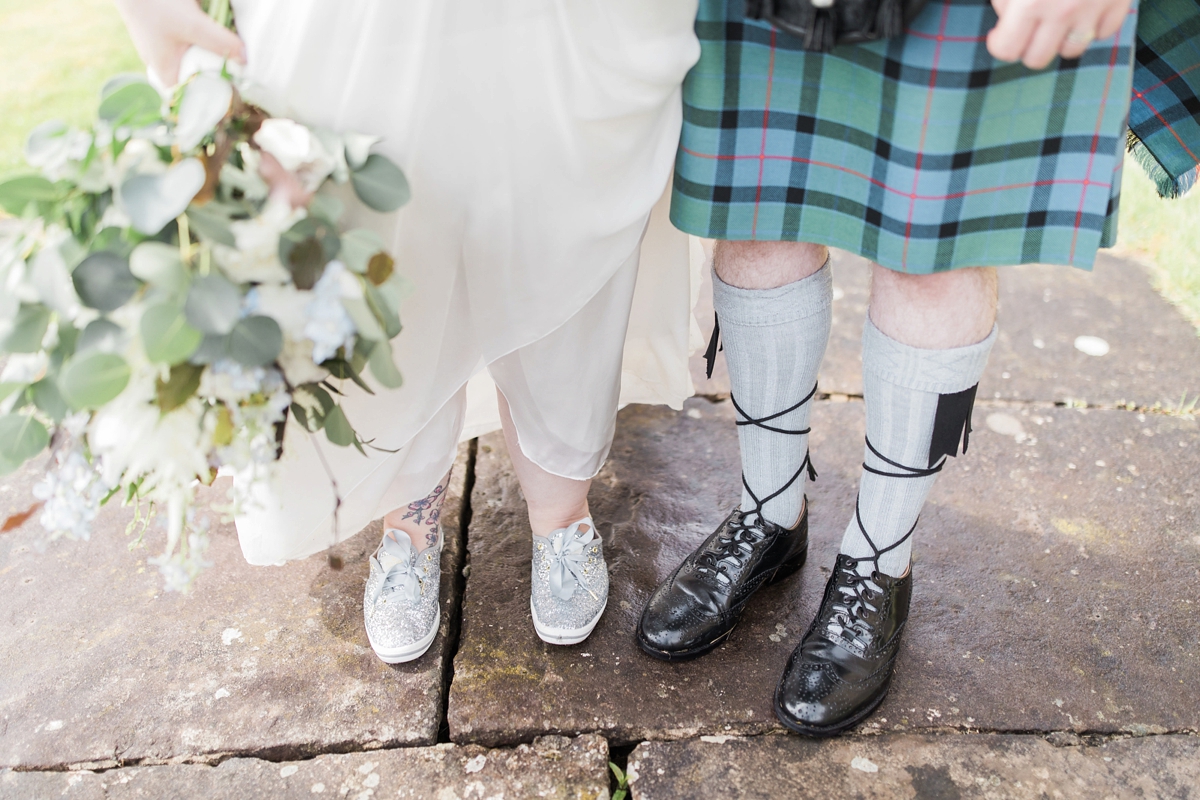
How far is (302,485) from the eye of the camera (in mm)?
1030

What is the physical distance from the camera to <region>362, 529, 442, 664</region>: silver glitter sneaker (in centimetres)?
115

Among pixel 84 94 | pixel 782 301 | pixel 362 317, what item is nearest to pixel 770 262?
pixel 782 301

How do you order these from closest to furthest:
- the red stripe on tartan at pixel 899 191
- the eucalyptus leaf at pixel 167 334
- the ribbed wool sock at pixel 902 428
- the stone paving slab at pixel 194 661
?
the eucalyptus leaf at pixel 167 334 → the red stripe on tartan at pixel 899 191 → the ribbed wool sock at pixel 902 428 → the stone paving slab at pixel 194 661

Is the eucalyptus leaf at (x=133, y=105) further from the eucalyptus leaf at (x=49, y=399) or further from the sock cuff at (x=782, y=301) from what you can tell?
the sock cuff at (x=782, y=301)

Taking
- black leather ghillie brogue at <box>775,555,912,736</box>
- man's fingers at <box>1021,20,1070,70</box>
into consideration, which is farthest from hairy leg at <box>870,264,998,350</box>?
black leather ghillie brogue at <box>775,555,912,736</box>

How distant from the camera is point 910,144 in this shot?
871 millimetres

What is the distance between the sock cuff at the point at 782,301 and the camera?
1068 mm

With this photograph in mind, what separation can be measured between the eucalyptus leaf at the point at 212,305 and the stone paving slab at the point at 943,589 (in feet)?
2.25

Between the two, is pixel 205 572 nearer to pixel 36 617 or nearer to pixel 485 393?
pixel 36 617

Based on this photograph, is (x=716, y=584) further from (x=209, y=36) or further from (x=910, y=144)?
(x=209, y=36)

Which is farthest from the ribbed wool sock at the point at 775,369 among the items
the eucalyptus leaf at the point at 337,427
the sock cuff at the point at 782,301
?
the eucalyptus leaf at the point at 337,427

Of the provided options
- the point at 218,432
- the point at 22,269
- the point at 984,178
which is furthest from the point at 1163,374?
the point at 22,269

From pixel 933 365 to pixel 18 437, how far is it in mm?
954

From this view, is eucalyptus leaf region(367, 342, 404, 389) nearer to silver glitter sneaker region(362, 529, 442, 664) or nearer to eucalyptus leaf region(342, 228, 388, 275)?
eucalyptus leaf region(342, 228, 388, 275)
